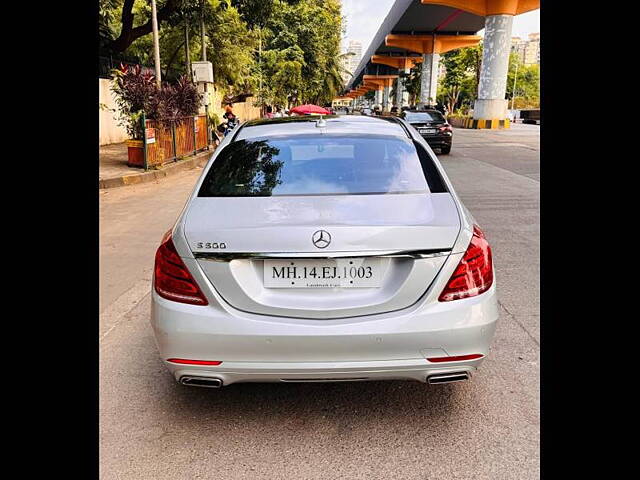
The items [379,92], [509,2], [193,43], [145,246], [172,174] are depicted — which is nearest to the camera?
[145,246]

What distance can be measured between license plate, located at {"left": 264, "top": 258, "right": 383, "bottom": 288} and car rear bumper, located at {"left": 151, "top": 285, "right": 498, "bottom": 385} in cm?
16

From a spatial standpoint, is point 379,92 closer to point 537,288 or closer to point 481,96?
point 481,96

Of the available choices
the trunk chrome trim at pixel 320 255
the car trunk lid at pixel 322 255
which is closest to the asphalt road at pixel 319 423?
the car trunk lid at pixel 322 255

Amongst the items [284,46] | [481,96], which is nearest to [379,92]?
[284,46]

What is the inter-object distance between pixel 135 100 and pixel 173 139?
202cm

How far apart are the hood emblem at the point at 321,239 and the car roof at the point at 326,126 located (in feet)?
4.24

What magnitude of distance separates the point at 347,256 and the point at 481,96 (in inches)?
1240

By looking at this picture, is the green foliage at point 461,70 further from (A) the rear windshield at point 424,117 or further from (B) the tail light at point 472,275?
(B) the tail light at point 472,275

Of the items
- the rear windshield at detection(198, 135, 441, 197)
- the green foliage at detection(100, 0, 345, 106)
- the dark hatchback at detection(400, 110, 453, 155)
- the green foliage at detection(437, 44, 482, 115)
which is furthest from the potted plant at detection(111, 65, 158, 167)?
the green foliage at detection(437, 44, 482, 115)

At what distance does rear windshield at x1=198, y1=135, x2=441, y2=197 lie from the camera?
10.1 feet

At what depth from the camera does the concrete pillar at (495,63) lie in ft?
98.8

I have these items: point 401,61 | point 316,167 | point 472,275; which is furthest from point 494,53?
point 401,61

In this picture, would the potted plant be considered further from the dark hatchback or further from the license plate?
the license plate
